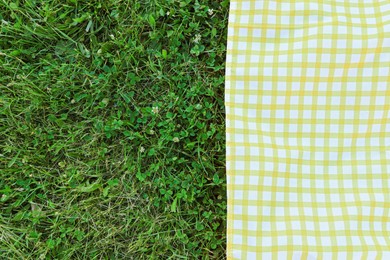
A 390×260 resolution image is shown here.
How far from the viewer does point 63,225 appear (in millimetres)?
1290

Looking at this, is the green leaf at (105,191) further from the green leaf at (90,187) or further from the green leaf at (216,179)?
the green leaf at (216,179)

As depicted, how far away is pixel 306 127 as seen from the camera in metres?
1.22

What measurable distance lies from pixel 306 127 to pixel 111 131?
58 centimetres

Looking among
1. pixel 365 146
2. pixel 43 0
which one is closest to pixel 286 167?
pixel 365 146

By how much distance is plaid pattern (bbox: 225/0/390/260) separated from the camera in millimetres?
1181

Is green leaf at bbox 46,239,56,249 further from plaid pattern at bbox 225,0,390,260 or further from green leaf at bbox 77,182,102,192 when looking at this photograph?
plaid pattern at bbox 225,0,390,260

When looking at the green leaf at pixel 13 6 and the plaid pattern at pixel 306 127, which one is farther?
the green leaf at pixel 13 6

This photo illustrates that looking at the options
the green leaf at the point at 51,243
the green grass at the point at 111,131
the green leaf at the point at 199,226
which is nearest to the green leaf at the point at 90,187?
the green grass at the point at 111,131

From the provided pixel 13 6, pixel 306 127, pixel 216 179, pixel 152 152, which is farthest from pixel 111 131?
pixel 306 127

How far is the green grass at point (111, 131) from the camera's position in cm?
129

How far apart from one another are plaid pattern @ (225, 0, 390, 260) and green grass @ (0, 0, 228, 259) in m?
0.12

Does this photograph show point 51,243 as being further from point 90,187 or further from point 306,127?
point 306,127

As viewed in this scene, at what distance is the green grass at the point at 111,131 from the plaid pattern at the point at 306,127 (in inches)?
4.7

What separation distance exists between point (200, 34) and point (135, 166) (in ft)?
1.50
